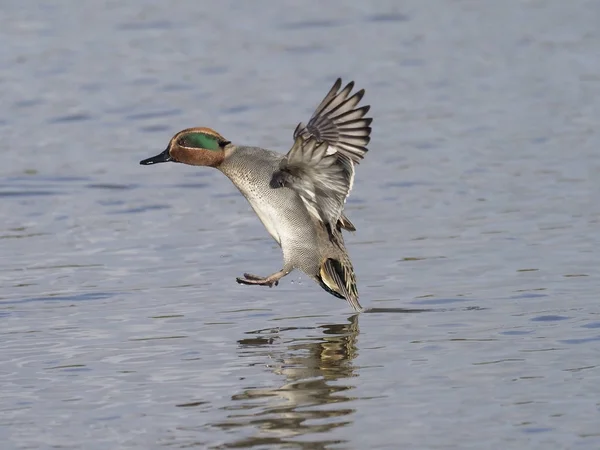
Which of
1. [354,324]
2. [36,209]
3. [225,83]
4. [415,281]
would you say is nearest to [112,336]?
[354,324]

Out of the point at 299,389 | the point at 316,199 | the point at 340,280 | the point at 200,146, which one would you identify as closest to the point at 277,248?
the point at 200,146

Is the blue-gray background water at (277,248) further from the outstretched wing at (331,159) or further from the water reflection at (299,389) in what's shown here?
the outstretched wing at (331,159)

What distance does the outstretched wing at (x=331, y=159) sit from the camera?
289 inches

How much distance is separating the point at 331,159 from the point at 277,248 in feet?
7.14

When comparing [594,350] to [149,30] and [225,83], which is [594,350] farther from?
[149,30]

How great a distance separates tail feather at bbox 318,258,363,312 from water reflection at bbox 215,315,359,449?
0.13m

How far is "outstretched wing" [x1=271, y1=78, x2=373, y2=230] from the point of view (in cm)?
734

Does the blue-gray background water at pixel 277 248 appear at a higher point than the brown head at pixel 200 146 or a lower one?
lower

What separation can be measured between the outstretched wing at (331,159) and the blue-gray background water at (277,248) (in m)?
0.64

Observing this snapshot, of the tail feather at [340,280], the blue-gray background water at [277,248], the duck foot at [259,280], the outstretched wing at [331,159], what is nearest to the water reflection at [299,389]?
the blue-gray background water at [277,248]

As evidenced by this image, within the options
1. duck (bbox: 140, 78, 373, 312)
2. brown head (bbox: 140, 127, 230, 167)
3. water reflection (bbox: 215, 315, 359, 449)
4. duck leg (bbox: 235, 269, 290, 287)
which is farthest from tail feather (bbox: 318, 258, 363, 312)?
brown head (bbox: 140, 127, 230, 167)

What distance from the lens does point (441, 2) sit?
17406 millimetres

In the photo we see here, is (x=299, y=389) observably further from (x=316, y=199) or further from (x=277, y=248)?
(x=277, y=248)

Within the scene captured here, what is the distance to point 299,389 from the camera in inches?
255
